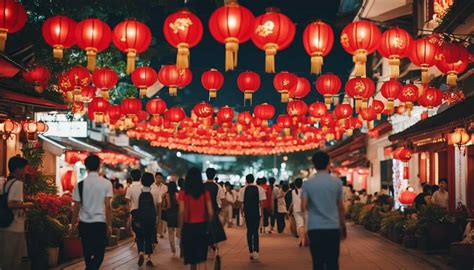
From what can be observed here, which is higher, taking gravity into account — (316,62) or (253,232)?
(316,62)

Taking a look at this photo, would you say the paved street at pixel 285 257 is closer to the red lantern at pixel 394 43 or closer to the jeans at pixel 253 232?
the jeans at pixel 253 232

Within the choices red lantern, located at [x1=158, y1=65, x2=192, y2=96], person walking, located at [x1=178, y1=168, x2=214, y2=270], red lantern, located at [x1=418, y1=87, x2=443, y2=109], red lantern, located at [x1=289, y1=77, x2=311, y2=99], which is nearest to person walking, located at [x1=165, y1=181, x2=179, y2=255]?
red lantern, located at [x1=158, y1=65, x2=192, y2=96]

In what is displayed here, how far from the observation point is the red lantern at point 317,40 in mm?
14492

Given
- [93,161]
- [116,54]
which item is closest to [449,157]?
[116,54]

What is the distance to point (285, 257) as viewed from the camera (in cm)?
1725

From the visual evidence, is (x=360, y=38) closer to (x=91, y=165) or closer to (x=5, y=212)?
(x=91, y=165)

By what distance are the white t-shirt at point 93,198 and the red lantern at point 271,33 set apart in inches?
165

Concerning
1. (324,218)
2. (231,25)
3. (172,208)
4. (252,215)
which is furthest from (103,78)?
(324,218)

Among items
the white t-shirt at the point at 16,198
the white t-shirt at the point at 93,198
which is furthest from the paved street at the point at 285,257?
the white t-shirt at the point at 93,198

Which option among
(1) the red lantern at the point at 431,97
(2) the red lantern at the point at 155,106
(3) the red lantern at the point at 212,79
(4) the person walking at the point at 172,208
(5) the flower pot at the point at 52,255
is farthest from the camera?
(2) the red lantern at the point at 155,106

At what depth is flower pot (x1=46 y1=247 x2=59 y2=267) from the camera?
14.3 m

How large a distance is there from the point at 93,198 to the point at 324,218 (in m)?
3.63

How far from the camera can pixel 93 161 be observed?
1084 cm

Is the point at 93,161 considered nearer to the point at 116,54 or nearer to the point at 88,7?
the point at 88,7
